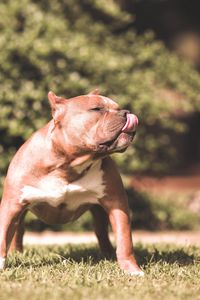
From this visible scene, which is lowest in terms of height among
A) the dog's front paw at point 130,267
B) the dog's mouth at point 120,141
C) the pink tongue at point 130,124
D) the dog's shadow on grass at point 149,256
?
the dog's shadow on grass at point 149,256

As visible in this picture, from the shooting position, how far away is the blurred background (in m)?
8.66

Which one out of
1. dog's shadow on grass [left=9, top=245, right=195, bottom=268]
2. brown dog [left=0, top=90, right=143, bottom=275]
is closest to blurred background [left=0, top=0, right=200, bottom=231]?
dog's shadow on grass [left=9, top=245, right=195, bottom=268]

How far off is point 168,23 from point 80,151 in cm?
1454

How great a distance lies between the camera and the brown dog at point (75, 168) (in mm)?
4598

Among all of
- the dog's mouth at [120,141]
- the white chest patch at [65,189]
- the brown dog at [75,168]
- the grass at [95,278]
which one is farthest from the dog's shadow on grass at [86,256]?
the dog's mouth at [120,141]

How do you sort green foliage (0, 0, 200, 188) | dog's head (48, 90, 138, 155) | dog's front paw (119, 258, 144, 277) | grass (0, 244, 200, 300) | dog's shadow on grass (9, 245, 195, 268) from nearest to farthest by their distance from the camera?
grass (0, 244, 200, 300) → dog's head (48, 90, 138, 155) → dog's front paw (119, 258, 144, 277) → dog's shadow on grass (9, 245, 195, 268) → green foliage (0, 0, 200, 188)

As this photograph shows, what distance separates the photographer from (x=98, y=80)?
9180 mm

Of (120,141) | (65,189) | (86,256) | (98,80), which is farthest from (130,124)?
(98,80)

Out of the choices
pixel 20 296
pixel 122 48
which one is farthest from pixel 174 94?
pixel 20 296

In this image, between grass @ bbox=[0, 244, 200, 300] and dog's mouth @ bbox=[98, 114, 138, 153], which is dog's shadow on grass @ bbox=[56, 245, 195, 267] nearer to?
grass @ bbox=[0, 244, 200, 300]

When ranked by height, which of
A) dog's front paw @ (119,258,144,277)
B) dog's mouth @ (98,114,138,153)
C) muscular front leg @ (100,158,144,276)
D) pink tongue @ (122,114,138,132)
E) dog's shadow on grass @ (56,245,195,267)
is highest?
pink tongue @ (122,114,138,132)

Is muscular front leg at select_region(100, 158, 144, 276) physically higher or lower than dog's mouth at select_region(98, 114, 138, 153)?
lower

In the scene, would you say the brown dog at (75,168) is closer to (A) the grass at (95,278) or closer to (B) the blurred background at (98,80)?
(A) the grass at (95,278)

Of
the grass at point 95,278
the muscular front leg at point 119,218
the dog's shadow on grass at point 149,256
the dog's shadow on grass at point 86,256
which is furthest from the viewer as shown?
the dog's shadow on grass at point 149,256
